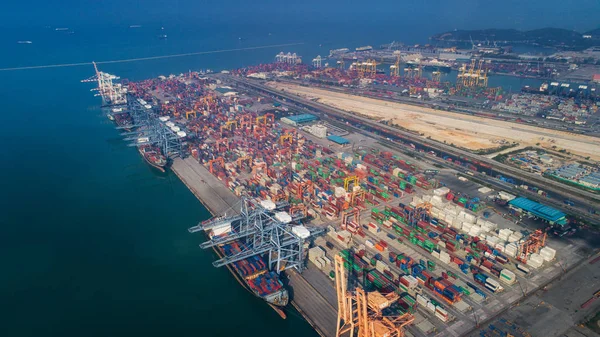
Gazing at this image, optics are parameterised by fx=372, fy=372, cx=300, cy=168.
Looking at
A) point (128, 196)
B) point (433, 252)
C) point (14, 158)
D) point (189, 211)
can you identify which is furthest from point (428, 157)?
point (14, 158)

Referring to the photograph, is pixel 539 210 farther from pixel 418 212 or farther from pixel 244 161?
pixel 244 161

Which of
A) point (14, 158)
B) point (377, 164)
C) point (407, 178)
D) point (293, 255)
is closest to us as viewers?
point (293, 255)

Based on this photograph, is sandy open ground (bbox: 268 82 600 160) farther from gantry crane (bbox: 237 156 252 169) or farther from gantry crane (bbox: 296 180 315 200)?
gantry crane (bbox: 237 156 252 169)

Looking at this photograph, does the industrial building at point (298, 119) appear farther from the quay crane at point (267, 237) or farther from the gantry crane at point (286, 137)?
the quay crane at point (267, 237)

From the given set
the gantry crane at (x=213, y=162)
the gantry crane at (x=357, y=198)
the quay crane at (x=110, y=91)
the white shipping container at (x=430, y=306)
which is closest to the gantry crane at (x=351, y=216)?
the gantry crane at (x=357, y=198)

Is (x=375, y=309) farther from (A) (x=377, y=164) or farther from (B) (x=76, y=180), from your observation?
(B) (x=76, y=180)

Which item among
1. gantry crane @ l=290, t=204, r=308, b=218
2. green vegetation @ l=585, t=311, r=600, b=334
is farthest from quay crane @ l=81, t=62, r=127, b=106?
green vegetation @ l=585, t=311, r=600, b=334

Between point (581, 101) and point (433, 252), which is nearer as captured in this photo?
point (433, 252)
